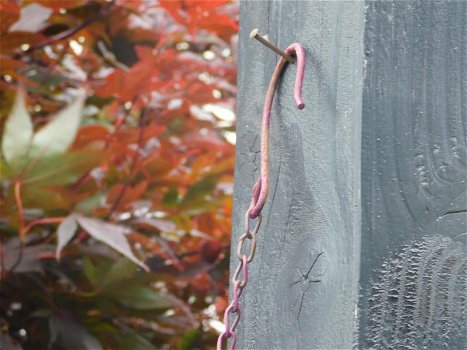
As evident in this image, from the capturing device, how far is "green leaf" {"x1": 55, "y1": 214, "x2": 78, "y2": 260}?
1.12 metres

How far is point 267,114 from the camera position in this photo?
0.67 meters

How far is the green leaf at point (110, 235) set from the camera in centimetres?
111

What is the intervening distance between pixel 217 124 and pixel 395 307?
1172mm

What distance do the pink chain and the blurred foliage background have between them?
52 cm

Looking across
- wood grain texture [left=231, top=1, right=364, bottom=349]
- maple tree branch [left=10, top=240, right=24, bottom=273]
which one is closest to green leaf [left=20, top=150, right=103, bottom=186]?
maple tree branch [left=10, top=240, right=24, bottom=273]

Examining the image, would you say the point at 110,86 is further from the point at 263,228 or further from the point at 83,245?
the point at 263,228

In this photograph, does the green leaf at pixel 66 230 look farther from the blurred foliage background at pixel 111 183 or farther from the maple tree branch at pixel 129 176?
the maple tree branch at pixel 129 176

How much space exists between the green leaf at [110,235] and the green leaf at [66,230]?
12 mm

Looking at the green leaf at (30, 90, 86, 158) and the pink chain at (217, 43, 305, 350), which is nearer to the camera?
the pink chain at (217, 43, 305, 350)

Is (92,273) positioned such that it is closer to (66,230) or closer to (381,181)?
(66,230)

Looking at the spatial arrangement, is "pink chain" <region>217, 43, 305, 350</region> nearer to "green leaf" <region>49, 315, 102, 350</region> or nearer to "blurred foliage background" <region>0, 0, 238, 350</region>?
"blurred foliage background" <region>0, 0, 238, 350</region>

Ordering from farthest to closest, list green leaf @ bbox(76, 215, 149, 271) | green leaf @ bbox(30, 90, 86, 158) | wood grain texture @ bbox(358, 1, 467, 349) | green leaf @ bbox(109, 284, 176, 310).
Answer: green leaf @ bbox(109, 284, 176, 310)
green leaf @ bbox(30, 90, 86, 158)
green leaf @ bbox(76, 215, 149, 271)
wood grain texture @ bbox(358, 1, 467, 349)

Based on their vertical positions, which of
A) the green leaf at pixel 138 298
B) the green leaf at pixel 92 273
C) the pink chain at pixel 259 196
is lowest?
the green leaf at pixel 138 298

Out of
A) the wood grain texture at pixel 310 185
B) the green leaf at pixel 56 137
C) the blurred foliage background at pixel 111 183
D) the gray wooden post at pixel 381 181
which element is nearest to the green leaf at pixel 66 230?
the blurred foliage background at pixel 111 183
